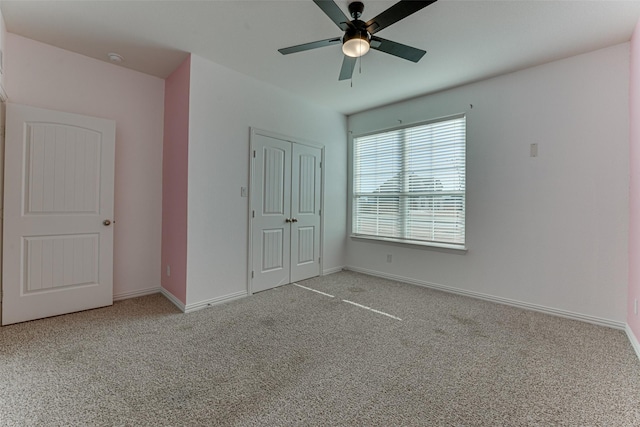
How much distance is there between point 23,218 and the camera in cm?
270

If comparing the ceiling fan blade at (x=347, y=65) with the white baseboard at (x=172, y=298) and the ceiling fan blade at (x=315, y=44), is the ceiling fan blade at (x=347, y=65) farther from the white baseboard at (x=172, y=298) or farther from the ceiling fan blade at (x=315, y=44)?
the white baseboard at (x=172, y=298)

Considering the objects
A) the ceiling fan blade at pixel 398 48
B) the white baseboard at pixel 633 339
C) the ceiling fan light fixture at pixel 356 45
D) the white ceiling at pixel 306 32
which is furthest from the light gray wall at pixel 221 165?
the white baseboard at pixel 633 339

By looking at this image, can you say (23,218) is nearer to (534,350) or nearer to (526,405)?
(526,405)

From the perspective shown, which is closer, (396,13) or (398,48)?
(396,13)

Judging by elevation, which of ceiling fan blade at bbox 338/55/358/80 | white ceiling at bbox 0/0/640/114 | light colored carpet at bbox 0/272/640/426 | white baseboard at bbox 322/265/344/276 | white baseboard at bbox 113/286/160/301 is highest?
white ceiling at bbox 0/0/640/114

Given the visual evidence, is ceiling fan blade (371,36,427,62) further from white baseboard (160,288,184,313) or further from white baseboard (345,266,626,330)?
white baseboard (160,288,184,313)

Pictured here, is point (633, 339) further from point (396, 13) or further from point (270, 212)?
point (270, 212)

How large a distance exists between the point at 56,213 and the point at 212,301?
1.79 m

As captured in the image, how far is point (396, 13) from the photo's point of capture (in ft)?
5.98

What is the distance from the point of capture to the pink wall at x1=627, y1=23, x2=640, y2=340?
7.70 ft

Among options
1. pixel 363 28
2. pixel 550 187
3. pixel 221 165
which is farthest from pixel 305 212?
pixel 550 187

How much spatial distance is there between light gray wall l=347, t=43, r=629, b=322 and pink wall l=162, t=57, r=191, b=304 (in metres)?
3.19

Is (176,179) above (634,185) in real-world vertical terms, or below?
above

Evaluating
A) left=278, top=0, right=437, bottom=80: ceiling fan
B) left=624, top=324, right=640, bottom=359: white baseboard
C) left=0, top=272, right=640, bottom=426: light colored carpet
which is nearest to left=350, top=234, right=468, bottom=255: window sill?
left=0, top=272, right=640, bottom=426: light colored carpet
